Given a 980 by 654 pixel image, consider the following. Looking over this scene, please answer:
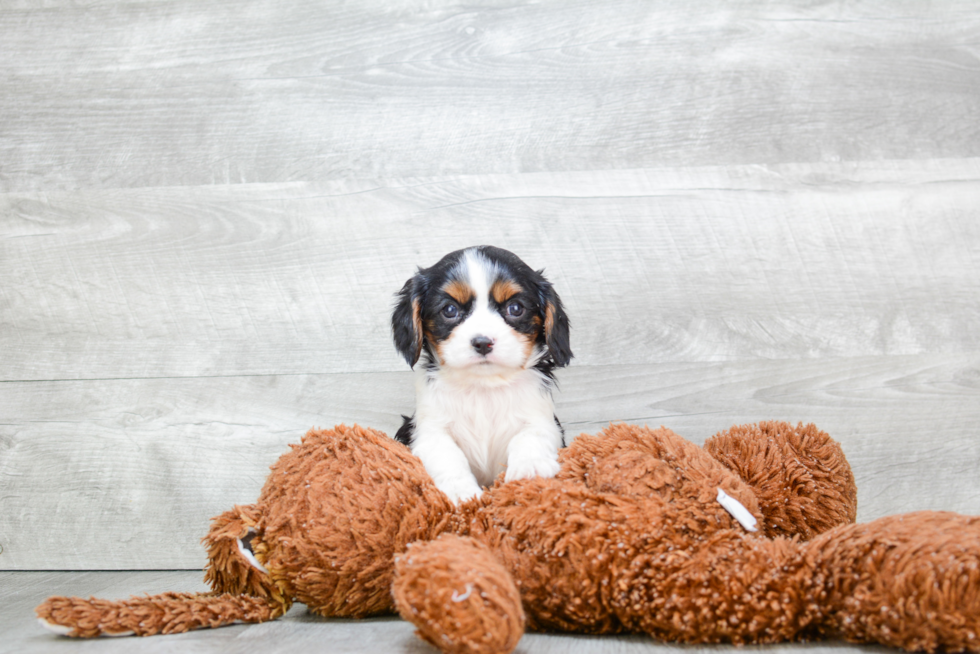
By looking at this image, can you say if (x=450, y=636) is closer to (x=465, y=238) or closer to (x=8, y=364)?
(x=465, y=238)

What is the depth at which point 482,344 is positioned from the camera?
149cm

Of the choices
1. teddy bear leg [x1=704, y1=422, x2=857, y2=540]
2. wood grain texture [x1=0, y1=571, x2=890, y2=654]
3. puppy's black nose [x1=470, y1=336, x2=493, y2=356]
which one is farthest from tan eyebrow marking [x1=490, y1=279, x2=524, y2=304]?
wood grain texture [x1=0, y1=571, x2=890, y2=654]

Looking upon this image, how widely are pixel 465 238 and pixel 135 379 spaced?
39.7 inches

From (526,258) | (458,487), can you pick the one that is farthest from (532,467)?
(526,258)

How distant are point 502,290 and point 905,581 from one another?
0.87m

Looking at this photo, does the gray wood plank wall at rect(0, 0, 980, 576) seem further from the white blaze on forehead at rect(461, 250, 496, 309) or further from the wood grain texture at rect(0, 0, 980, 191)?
the white blaze on forehead at rect(461, 250, 496, 309)

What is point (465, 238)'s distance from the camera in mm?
2154

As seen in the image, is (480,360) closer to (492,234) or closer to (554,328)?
(554,328)

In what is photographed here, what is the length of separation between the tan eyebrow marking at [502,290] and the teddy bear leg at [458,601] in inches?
26.1

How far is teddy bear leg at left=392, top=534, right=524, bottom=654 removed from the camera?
93 cm

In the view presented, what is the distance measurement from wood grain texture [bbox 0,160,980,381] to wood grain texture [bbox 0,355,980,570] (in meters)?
0.05

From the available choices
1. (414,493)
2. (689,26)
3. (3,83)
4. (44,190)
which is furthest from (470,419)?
(3,83)

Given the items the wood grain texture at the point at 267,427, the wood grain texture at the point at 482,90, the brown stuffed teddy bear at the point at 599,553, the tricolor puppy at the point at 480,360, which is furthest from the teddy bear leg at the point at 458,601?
the wood grain texture at the point at 482,90

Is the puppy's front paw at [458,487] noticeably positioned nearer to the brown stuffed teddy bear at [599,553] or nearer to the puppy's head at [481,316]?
the brown stuffed teddy bear at [599,553]
